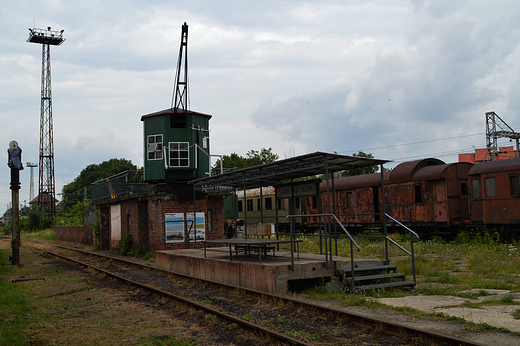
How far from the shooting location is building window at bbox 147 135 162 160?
21.1 meters

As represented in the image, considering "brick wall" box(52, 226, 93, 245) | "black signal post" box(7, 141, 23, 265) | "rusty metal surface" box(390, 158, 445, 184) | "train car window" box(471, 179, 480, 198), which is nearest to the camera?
"black signal post" box(7, 141, 23, 265)

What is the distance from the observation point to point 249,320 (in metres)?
7.18

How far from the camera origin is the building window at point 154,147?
830 inches

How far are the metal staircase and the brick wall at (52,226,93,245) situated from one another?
25.5 meters

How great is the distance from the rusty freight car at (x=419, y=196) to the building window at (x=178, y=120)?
27.0 feet

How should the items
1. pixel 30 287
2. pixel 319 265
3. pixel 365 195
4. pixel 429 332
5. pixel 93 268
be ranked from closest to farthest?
pixel 429 332 < pixel 319 265 < pixel 30 287 < pixel 93 268 < pixel 365 195

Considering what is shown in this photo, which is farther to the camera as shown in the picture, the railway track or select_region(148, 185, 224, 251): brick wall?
select_region(148, 185, 224, 251): brick wall

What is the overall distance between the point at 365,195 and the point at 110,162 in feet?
253

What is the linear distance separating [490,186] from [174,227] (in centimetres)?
1386

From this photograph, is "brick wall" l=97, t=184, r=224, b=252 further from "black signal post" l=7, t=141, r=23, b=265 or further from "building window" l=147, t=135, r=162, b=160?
"black signal post" l=7, t=141, r=23, b=265

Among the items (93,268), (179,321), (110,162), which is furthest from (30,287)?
(110,162)

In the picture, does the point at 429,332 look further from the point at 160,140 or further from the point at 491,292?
the point at 160,140

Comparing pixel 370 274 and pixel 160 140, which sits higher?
pixel 160 140

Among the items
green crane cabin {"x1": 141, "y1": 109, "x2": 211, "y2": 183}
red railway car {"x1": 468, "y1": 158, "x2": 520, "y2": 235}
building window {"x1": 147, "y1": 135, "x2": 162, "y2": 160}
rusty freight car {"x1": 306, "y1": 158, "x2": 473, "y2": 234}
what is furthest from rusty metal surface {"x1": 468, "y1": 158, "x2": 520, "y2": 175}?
building window {"x1": 147, "y1": 135, "x2": 162, "y2": 160}
